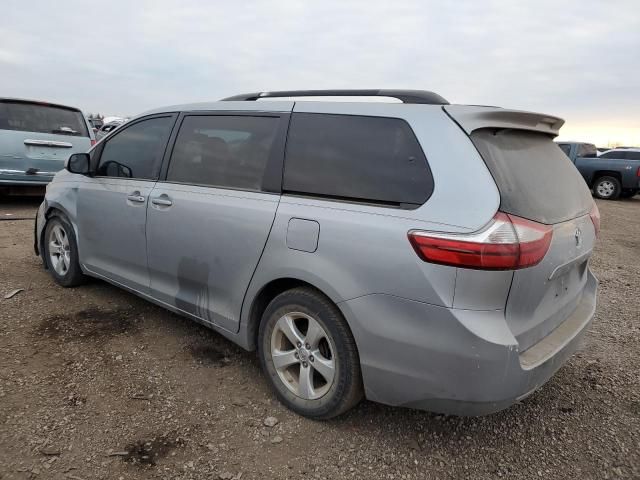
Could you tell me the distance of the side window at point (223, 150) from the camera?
109 inches

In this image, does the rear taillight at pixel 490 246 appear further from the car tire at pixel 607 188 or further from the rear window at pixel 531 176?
the car tire at pixel 607 188

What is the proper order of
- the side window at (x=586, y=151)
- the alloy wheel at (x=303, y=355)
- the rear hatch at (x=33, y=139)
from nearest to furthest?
the alloy wheel at (x=303, y=355) < the rear hatch at (x=33, y=139) < the side window at (x=586, y=151)

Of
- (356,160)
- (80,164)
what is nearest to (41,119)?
(80,164)

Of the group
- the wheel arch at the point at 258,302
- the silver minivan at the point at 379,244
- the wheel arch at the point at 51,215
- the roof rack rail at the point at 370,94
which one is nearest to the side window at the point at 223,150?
the silver minivan at the point at 379,244

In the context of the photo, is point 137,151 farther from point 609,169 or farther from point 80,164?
point 609,169

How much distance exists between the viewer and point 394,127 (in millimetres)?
2262

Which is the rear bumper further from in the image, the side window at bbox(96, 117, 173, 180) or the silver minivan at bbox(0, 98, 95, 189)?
the silver minivan at bbox(0, 98, 95, 189)

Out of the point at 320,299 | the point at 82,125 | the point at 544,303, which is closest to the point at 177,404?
the point at 320,299

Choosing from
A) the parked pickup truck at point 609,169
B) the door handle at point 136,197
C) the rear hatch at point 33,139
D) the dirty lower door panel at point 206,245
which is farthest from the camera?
the parked pickup truck at point 609,169

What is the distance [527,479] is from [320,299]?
1269mm

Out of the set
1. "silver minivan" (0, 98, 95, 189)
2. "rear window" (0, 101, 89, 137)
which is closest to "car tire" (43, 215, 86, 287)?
"silver minivan" (0, 98, 95, 189)

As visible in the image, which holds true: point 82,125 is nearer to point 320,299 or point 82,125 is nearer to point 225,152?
point 225,152

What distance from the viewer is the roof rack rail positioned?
2.34 meters

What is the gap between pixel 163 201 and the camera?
3174 mm
